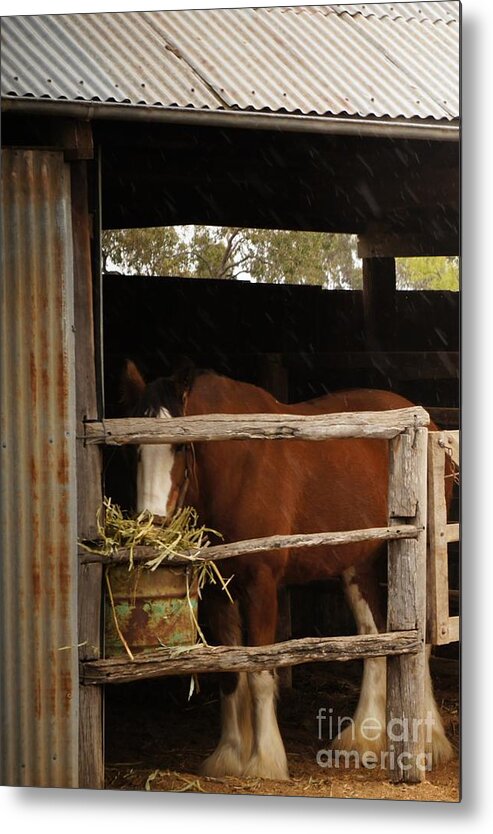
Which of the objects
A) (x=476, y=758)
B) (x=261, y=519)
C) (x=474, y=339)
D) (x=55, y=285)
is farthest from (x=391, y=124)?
(x=476, y=758)

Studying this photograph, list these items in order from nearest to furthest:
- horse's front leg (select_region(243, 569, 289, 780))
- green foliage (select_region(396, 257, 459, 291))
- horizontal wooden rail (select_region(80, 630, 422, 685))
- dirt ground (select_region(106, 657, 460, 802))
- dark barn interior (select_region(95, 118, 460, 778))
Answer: horizontal wooden rail (select_region(80, 630, 422, 685)) < dirt ground (select_region(106, 657, 460, 802)) < horse's front leg (select_region(243, 569, 289, 780)) < green foliage (select_region(396, 257, 459, 291)) < dark barn interior (select_region(95, 118, 460, 778))

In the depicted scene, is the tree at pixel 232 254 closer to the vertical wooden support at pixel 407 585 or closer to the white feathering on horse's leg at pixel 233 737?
the vertical wooden support at pixel 407 585

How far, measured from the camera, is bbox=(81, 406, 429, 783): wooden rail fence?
11.9 feet

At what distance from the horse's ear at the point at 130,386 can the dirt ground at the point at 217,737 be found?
138 centimetres

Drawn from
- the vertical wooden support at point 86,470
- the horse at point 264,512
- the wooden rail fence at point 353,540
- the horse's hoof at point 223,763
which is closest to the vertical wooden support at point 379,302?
→ the horse at point 264,512

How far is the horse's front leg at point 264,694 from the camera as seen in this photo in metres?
3.98

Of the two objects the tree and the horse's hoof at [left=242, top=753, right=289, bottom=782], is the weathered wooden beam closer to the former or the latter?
the tree

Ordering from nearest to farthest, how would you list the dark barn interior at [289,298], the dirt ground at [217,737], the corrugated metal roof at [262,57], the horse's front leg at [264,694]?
the corrugated metal roof at [262,57]
the dirt ground at [217,737]
the horse's front leg at [264,694]
the dark barn interior at [289,298]

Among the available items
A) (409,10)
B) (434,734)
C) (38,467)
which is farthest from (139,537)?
(409,10)

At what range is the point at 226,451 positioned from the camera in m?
4.33

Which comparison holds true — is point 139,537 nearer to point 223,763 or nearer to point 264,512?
point 264,512

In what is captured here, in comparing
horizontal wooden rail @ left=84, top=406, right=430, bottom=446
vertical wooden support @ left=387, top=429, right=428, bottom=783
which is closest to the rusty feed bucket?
horizontal wooden rail @ left=84, top=406, right=430, bottom=446

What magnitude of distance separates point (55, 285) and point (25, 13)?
102 centimetres

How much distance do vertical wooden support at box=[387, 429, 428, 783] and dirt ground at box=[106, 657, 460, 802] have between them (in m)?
0.19
